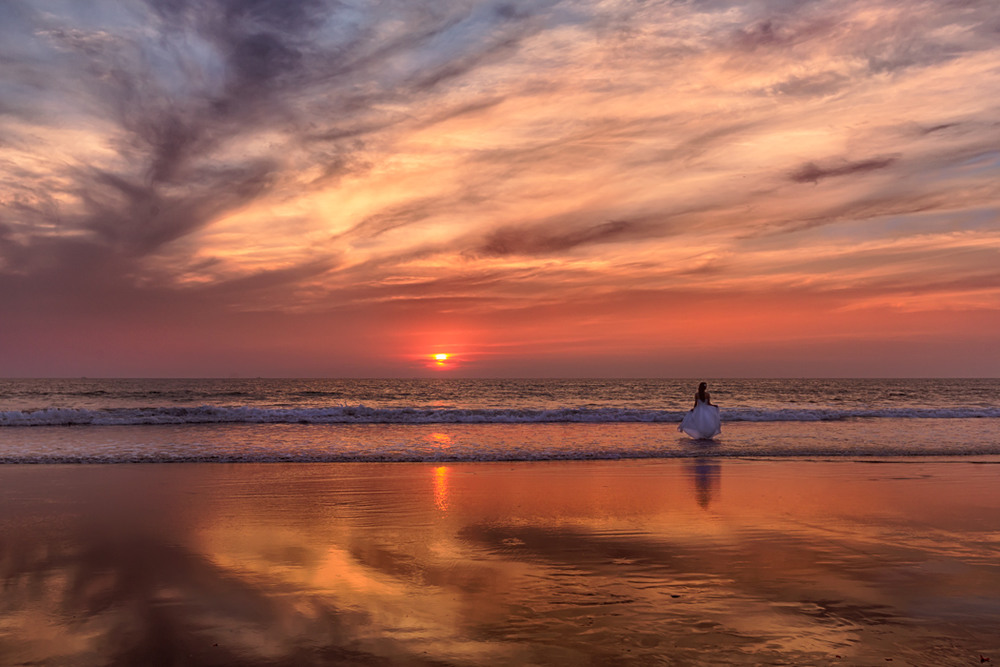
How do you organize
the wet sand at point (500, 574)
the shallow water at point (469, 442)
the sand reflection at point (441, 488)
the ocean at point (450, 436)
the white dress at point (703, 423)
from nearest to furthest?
1. the wet sand at point (500, 574)
2. the sand reflection at point (441, 488)
3. the shallow water at point (469, 442)
4. the ocean at point (450, 436)
5. the white dress at point (703, 423)

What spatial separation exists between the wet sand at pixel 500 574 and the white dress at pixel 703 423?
29.0 ft

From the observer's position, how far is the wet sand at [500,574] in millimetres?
4805

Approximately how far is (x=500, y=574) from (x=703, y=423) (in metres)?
16.0

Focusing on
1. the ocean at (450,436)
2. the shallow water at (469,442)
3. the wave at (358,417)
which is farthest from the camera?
the wave at (358,417)

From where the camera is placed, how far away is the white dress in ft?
69.9

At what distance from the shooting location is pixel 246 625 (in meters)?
5.25

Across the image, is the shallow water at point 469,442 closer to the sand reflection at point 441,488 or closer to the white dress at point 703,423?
the white dress at point 703,423

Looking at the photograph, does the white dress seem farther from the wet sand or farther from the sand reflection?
the sand reflection

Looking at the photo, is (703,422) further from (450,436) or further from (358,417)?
(358,417)

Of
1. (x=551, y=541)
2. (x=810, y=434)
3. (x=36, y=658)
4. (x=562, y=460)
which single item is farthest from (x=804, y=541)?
(x=810, y=434)

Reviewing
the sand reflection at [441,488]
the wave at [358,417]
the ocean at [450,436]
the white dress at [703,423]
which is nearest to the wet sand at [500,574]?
the sand reflection at [441,488]

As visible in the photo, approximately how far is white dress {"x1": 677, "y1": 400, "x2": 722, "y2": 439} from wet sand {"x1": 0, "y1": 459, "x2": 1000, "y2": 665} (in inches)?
348

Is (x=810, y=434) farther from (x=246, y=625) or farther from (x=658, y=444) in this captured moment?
(x=246, y=625)

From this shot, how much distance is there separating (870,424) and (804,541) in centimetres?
2421
